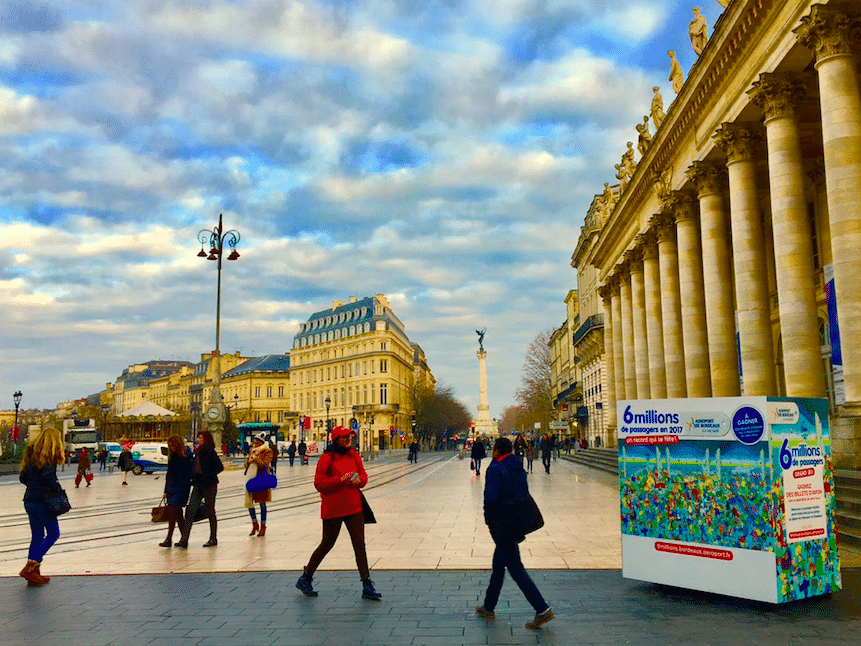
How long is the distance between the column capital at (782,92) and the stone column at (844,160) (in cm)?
249

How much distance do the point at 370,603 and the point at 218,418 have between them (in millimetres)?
26477

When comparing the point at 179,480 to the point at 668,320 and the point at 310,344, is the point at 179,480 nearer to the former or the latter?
the point at 668,320

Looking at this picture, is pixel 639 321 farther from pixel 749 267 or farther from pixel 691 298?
pixel 749 267

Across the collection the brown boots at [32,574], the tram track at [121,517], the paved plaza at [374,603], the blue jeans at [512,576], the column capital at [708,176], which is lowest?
the tram track at [121,517]

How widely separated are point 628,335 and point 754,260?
54.1ft

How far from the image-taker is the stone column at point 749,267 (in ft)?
66.8

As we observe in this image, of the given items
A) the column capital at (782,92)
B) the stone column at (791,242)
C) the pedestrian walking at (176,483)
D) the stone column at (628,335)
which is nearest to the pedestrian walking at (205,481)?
the pedestrian walking at (176,483)

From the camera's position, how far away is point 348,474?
7871 millimetres

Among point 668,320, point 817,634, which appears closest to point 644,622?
point 817,634

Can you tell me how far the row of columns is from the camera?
48.7ft

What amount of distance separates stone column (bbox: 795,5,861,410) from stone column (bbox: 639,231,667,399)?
15548mm

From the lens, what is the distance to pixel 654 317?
31375mm

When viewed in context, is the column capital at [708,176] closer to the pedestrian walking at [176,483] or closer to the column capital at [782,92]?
the column capital at [782,92]

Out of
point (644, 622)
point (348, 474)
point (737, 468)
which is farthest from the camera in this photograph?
point (348, 474)
